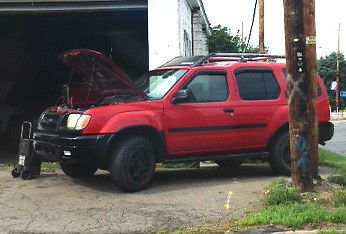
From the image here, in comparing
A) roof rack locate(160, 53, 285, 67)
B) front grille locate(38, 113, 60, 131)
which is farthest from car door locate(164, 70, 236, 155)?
front grille locate(38, 113, 60, 131)

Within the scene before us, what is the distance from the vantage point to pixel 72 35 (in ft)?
71.2

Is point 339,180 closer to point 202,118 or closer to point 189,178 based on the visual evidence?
point 202,118

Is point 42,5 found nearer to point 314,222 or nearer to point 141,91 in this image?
point 141,91

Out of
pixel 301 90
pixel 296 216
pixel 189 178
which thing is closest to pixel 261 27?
pixel 189 178

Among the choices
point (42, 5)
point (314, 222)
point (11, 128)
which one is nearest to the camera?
point (314, 222)

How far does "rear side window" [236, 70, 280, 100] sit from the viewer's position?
9367mm

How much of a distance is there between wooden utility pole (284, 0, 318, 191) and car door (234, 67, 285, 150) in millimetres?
1628

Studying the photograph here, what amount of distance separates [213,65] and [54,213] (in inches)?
155

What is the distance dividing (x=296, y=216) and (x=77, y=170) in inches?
179

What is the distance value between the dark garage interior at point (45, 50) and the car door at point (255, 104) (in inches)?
324

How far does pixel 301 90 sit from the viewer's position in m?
7.56

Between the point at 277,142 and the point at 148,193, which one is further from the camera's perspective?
the point at 277,142

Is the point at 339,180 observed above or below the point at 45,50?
below

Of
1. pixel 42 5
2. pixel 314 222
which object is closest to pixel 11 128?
pixel 42 5
